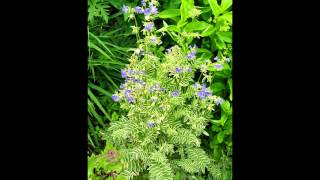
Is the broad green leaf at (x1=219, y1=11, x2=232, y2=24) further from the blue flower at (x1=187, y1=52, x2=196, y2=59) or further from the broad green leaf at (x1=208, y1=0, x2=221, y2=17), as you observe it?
the blue flower at (x1=187, y1=52, x2=196, y2=59)

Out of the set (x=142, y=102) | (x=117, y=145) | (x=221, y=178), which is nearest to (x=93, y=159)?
(x=117, y=145)

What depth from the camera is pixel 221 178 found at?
4895 millimetres

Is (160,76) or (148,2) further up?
(148,2)

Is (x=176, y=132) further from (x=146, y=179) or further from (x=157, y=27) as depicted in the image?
(x=157, y=27)

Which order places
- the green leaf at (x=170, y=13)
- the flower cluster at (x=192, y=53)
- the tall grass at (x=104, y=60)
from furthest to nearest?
the tall grass at (x=104, y=60)
the green leaf at (x=170, y=13)
the flower cluster at (x=192, y=53)

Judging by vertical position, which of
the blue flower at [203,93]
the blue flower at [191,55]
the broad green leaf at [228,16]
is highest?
the broad green leaf at [228,16]

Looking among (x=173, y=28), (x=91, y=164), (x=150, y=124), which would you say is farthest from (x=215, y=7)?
(x=91, y=164)

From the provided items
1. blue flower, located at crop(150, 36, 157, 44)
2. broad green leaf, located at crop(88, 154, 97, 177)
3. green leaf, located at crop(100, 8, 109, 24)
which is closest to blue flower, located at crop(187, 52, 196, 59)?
blue flower, located at crop(150, 36, 157, 44)

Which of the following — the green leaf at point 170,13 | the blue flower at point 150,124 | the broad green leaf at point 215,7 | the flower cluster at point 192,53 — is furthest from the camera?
the green leaf at point 170,13

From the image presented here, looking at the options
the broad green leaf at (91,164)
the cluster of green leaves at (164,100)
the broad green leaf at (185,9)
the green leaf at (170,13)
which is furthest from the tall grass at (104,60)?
the broad green leaf at (185,9)

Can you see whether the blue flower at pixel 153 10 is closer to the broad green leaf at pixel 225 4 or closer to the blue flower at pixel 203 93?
the broad green leaf at pixel 225 4

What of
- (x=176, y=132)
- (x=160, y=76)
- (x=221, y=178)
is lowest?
(x=221, y=178)

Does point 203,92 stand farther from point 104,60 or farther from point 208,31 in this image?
point 104,60

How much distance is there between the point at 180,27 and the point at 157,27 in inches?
11.8
